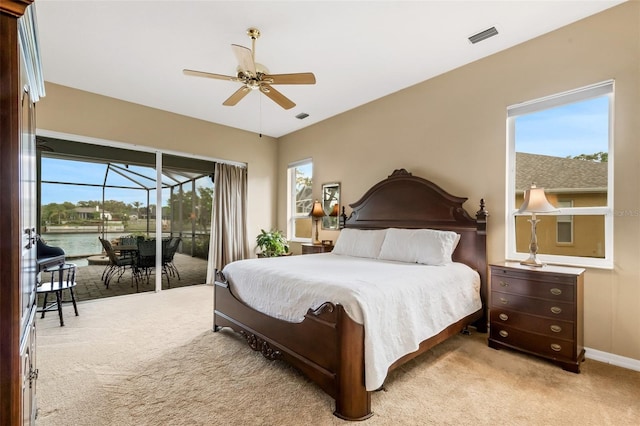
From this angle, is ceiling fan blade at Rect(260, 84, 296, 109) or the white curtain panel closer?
ceiling fan blade at Rect(260, 84, 296, 109)

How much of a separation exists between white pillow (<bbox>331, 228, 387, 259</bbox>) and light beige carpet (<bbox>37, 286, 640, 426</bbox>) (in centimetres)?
129

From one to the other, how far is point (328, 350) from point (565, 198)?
2.69 meters

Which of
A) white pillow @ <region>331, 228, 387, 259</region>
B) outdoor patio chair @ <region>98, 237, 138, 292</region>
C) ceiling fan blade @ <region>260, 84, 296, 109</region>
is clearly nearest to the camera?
ceiling fan blade @ <region>260, 84, 296, 109</region>

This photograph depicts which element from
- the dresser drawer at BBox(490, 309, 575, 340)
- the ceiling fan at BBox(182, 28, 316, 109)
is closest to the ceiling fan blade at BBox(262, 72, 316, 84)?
the ceiling fan at BBox(182, 28, 316, 109)

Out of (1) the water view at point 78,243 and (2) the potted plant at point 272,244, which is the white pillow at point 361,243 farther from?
(1) the water view at point 78,243

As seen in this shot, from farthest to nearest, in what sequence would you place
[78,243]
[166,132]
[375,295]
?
[166,132] → [78,243] → [375,295]

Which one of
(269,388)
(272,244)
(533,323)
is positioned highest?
(272,244)

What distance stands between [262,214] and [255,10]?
4.05m

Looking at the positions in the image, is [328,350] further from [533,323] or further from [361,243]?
[361,243]

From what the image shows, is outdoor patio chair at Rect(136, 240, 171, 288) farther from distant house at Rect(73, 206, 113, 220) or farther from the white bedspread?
the white bedspread

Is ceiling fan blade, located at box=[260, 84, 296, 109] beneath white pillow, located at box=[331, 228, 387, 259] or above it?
above

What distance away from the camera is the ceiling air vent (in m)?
2.82

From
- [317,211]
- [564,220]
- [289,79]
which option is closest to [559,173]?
[564,220]

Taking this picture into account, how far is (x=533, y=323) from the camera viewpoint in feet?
8.20
